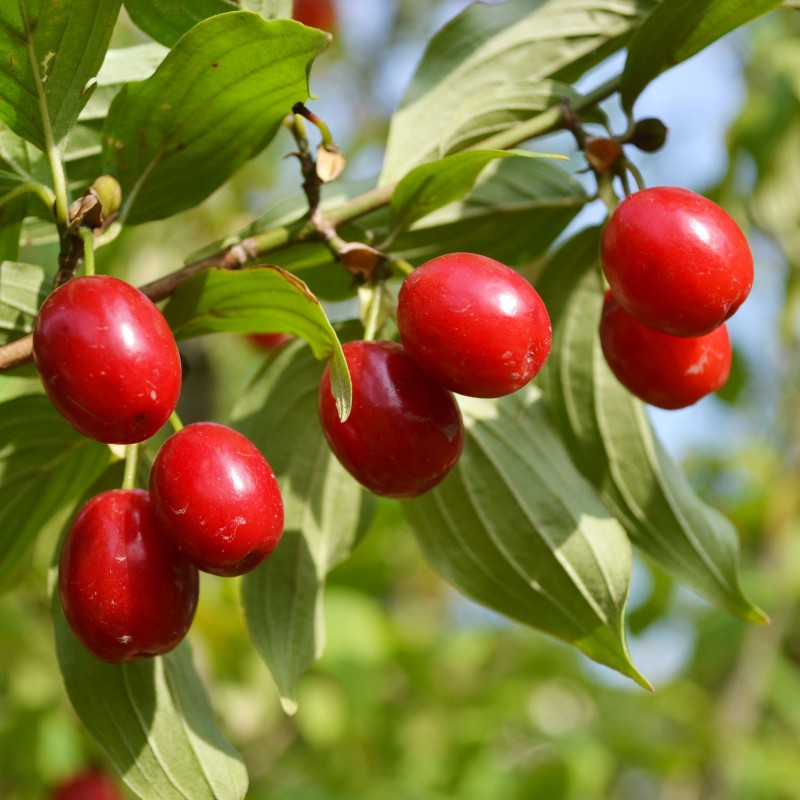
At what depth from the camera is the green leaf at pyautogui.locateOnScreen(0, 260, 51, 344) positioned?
3.92 feet

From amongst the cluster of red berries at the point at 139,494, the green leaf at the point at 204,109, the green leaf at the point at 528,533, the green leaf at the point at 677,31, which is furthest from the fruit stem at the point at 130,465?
the green leaf at the point at 677,31

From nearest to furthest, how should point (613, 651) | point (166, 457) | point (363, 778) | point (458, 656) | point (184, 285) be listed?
point (166, 457) → point (184, 285) → point (613, 651) → point (363, 778) → point (458, 656)

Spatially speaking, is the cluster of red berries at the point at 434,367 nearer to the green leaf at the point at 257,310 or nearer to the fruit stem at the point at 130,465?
the green leaf at the point at 257,310

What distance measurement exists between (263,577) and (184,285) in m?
0.43

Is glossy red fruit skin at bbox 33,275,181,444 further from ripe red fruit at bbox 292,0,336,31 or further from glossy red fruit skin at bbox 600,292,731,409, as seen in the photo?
ripe red fruit at bbox 292,0,336,31

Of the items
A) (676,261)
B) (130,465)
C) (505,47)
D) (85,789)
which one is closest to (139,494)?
(130,465)

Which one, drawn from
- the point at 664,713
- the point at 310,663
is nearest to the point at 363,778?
the point at 664,713

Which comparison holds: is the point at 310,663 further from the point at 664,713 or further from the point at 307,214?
the point at 664,713

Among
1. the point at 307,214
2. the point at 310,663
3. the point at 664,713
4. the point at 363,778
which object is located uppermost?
the point at 307,214

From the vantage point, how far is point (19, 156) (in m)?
1.18

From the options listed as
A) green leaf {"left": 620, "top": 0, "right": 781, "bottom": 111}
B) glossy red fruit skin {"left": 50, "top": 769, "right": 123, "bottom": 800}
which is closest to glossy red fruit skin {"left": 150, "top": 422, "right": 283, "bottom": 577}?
green leaf {"left": 620, "top": 0, "right": 781, "bottom": 111}

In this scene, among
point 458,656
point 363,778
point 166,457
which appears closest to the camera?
point 166,457

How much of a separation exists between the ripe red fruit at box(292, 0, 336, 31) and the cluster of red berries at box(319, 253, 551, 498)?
9.47 feet

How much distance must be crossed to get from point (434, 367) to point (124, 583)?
1.25ft
